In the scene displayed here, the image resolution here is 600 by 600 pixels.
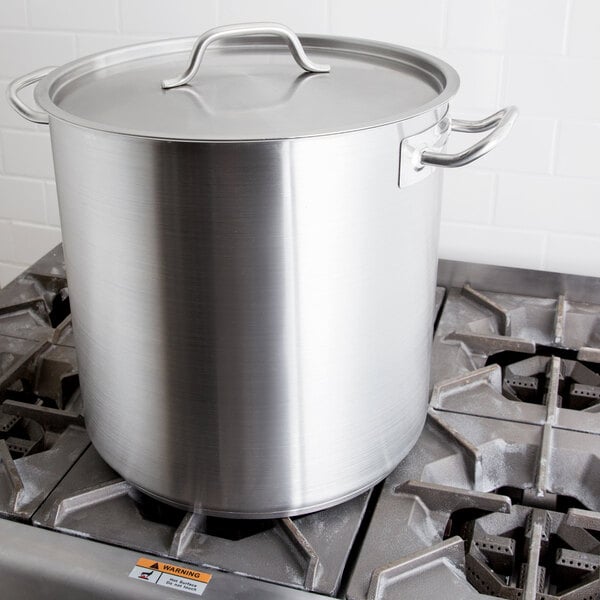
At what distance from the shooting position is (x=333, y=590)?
66 centimetres

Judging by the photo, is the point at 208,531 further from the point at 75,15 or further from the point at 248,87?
the point at 75,15

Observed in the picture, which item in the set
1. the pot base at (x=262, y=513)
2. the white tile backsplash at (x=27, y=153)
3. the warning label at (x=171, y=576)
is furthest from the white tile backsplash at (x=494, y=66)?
the warning label at (x=171, y=576)

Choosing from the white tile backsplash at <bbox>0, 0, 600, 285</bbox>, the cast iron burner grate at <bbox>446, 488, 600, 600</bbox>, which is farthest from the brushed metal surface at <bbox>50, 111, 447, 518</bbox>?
the white tile backsplash at <bbox>0, 0, 600, 285</bbox>

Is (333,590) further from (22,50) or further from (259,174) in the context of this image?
(22,50)

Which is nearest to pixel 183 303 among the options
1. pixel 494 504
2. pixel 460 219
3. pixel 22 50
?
pixel 494 504

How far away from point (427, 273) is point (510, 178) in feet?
1.63

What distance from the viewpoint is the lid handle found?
0.66 meters

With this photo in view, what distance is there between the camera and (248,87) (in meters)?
0.72

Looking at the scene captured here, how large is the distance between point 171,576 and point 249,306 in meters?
0.23

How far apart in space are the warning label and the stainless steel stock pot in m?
0.05

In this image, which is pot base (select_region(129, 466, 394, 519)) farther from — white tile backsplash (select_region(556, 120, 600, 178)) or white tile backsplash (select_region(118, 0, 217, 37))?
white tile backsplash (select_region(118, 0, 217, 37))

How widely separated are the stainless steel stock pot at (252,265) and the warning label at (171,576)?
0.17 ft

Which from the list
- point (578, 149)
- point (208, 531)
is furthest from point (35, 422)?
point (578, 149)

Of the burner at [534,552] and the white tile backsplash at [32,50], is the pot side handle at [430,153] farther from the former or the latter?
the white tile backsplash at [32,50]
